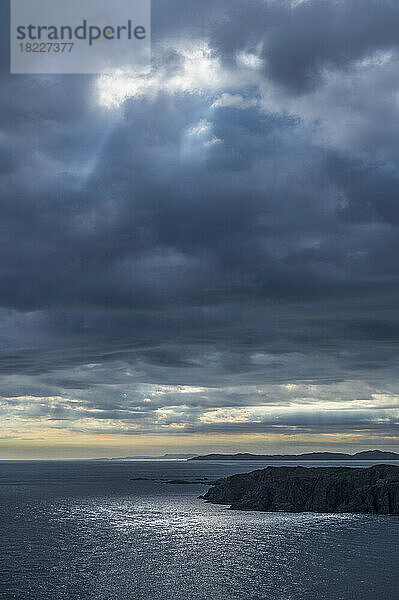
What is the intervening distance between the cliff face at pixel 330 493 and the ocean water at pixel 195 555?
7.46 metres

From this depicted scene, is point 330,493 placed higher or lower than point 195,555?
lower

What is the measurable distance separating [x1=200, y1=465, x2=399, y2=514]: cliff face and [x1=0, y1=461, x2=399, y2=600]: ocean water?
24.5 feet

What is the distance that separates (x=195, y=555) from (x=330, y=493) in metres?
59.0

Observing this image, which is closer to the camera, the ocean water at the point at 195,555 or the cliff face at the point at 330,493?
the ocean water at the point at 195,555

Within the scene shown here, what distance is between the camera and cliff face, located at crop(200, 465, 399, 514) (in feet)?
387

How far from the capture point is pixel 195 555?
73.4 m

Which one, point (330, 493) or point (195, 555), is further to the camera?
point (330, 493)

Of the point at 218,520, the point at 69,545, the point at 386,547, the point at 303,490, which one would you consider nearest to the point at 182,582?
the point at 69,545

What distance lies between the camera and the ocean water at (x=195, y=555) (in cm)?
5553

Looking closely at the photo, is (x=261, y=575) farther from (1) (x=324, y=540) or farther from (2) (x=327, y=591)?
(1) (x=324, y=540)

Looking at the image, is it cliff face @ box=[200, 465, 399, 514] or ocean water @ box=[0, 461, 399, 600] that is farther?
cliff face @ box=[200, 465, 399, 514]

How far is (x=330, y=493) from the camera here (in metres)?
124

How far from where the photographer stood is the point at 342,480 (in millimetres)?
125562

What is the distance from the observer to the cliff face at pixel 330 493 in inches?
4646
